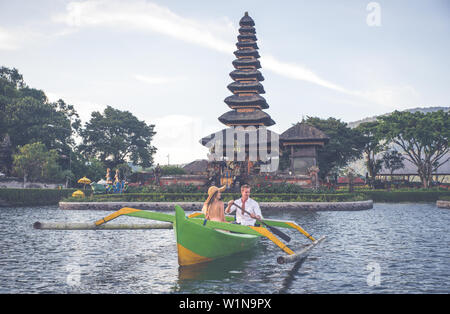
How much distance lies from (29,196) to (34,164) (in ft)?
34.4

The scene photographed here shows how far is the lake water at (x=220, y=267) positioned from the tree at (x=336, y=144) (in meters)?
45.9

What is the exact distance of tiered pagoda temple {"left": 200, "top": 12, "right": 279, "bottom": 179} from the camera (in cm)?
5597

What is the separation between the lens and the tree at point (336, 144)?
63.3 m

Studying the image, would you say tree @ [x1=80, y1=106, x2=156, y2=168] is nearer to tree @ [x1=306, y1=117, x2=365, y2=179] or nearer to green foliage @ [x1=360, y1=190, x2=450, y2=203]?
tree @ [x1=306, y1=117, x2=365, y2=179]

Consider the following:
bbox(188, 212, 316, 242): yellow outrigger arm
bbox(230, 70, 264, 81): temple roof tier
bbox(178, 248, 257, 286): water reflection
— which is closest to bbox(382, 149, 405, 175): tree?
bbox(230, 70, 264, 81): temple roof tier

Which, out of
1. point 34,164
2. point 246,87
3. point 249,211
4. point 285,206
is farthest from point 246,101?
point 249,211

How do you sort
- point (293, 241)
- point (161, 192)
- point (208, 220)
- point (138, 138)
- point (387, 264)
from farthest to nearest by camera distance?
point (138, 138), point (161, 192), point (293, 241), point (387, 264), point (208, 220)

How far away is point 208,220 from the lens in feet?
36.2

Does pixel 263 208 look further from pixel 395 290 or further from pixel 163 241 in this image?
pixel 395 290

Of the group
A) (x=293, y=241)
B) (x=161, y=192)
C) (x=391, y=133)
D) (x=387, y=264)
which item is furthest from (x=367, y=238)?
(x=391, y=133)

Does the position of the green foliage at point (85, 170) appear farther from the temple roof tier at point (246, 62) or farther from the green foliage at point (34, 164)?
the temple roof tier at point (246, 62)

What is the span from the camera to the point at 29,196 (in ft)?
130

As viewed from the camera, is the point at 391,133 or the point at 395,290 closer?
the point at 395,290
